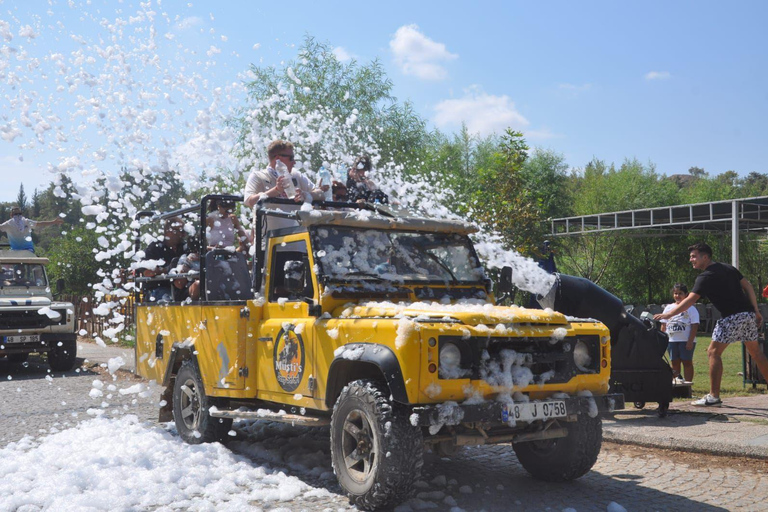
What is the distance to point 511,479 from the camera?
6215 mm

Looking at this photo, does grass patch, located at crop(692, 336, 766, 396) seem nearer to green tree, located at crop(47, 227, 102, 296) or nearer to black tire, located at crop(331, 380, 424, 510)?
black tire, located at crop(331, 380, 424, 510)

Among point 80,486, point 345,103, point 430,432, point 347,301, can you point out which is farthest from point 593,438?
Result: point 345,103

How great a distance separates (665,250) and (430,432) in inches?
1443

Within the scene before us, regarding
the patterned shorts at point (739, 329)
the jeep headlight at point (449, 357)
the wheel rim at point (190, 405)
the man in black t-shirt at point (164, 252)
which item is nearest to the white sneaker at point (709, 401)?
the patterned shorts at point (739, 329)

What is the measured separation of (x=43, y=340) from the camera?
571 inches

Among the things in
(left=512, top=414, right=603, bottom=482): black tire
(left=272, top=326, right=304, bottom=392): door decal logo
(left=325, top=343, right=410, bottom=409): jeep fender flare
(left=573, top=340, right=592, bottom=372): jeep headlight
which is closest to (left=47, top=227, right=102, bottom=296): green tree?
(left=272, top=326, right=304, bottom=392): door decal logo

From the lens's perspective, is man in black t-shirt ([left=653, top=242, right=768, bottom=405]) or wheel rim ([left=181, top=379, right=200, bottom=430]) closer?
wheel rim ([left=181, top=379, right=200, bottom=430])

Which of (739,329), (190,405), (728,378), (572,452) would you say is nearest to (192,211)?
(190,405)

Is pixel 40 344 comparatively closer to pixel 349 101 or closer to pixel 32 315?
pixel 32 315

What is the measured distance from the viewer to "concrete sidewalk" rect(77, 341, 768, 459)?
6984 millimetres

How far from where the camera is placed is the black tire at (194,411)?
23.7ft

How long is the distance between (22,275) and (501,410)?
535 inches

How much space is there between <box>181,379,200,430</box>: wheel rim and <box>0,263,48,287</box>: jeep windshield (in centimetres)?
953

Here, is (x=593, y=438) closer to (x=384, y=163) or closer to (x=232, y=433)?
(x=232, y=433)
